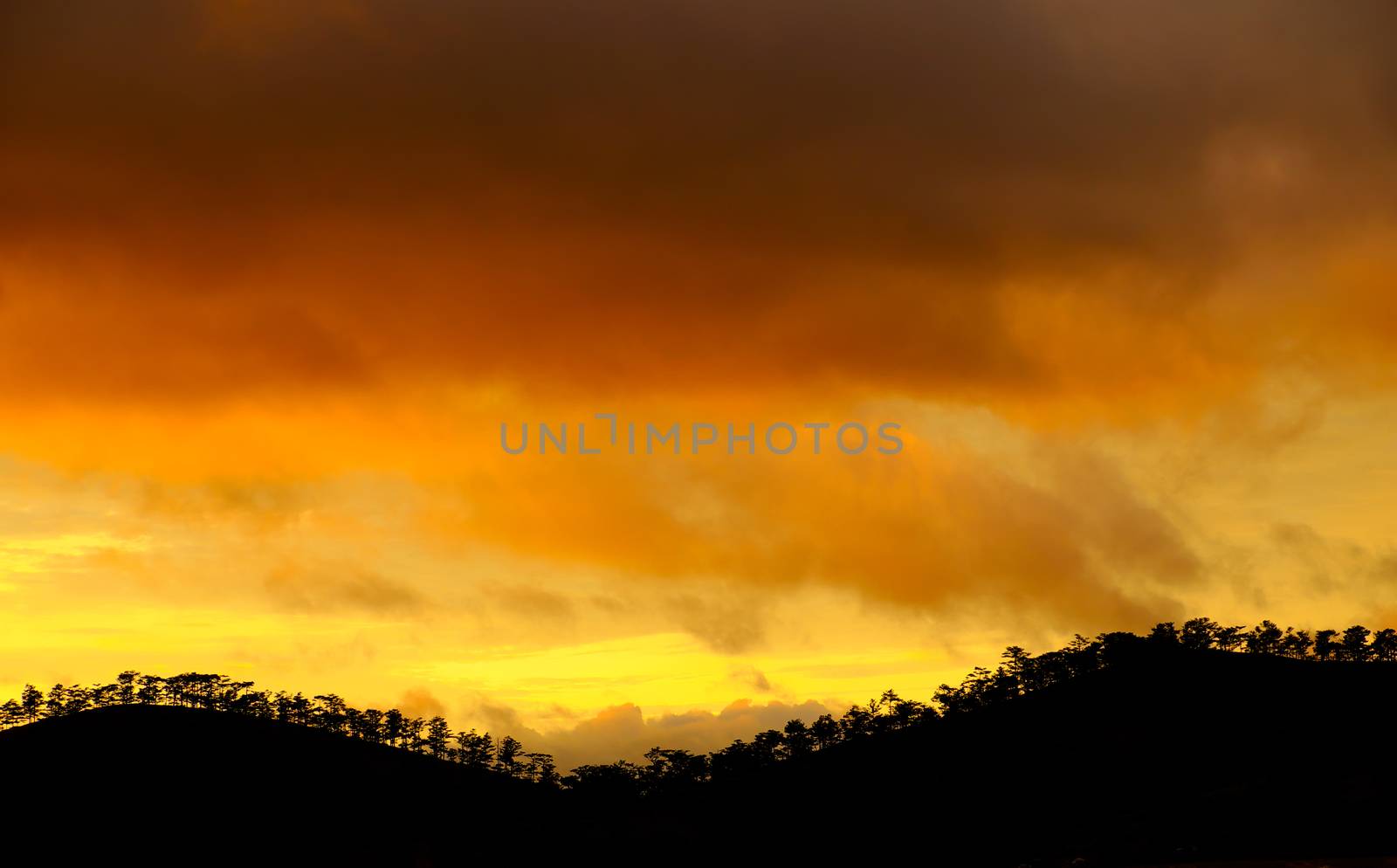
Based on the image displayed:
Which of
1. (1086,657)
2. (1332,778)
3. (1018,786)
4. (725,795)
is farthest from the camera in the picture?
(1086,657)

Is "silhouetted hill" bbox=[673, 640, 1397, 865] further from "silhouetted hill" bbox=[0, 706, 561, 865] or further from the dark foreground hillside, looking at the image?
"silhouetted hill" bbox=[0, 706, 561, 865]

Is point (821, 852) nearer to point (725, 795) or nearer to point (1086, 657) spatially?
point (725, 795)

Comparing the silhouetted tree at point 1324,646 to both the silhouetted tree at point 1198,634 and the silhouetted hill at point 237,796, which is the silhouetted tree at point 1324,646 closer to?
the silhouetted tree at point 1198,634

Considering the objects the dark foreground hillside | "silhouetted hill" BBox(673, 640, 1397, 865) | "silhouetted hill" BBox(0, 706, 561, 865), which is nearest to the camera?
"silhouetted hill" BBox(673, 640, 1397, 865)

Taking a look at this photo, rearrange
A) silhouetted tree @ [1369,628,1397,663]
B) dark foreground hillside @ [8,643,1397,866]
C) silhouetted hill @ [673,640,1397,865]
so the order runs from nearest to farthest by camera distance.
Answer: silhouetted hill @ [673,640,1397,865] → dark foreground hillside @ [8,643,1397,866] → silhouetted tree @ [1369,628,1397,663]

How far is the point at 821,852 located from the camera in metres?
116

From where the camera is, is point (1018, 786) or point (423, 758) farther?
point (423, 758)

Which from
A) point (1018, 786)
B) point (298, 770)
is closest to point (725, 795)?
point (1018, 786)

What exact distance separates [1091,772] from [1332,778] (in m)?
26.9

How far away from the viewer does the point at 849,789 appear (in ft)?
426

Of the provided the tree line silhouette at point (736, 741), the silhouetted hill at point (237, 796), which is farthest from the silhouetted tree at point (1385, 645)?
the silhouetted hill at point (237, 796)

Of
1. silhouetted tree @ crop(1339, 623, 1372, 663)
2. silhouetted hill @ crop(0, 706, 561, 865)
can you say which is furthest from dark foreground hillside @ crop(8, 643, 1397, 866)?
silhouetted tree @ crop(1339, 623, 1372, 663)

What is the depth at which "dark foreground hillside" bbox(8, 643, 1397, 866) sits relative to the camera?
9788cm

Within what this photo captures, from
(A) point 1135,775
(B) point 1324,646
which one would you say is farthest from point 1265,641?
(A) point 1135,775
